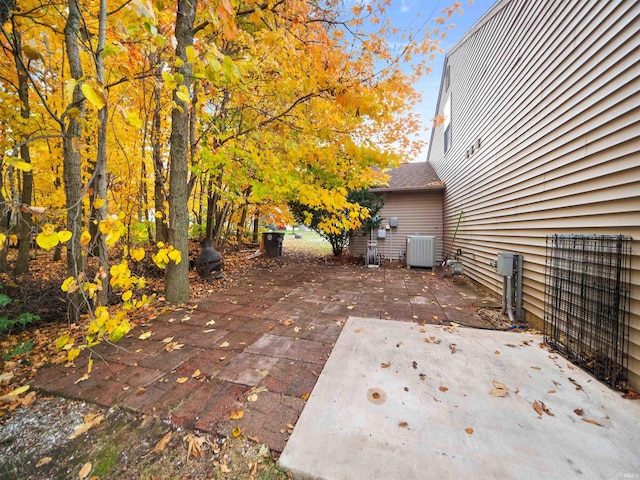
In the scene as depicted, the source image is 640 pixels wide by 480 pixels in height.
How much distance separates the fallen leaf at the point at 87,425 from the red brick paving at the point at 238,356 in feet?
0.43

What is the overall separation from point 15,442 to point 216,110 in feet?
19.6

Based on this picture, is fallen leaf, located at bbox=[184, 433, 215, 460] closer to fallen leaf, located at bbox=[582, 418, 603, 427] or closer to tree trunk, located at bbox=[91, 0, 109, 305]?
tree trunk, located at bbox=[91, 0, 109, 305]

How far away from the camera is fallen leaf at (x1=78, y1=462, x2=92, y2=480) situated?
128 cm

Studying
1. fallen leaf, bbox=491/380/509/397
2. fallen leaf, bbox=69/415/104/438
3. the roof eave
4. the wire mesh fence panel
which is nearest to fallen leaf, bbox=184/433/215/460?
fallen leaf, bbox=69/415/104/438

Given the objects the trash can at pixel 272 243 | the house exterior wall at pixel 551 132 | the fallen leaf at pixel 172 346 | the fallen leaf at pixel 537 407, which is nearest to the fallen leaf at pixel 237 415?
the fallen leaf at pixel 172 346

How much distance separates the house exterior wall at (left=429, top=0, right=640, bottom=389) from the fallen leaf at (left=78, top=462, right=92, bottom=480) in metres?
3.59

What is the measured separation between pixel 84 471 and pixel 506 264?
4.50 metres

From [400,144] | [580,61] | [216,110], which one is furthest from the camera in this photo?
[400,144]

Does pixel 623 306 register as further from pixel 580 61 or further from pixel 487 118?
pixel 487 118

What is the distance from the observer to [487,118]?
196 inches

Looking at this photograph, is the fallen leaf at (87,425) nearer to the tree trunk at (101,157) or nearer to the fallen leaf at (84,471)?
the fallen leaf at (84,471)

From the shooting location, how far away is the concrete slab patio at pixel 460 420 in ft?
4.29

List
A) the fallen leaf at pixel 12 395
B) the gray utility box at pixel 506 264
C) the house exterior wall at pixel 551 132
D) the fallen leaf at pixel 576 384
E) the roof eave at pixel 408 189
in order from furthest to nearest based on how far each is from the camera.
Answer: the roof eave at pixel 408 189
the gray utility box at pixel 506 264
the house exterior wall at pixel 551 132
the fallen leaf at pixel 576 384
the fallen leaf at pixel 12 395

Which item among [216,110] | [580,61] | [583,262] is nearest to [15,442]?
[583,262]
